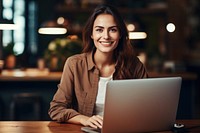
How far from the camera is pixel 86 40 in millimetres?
2852

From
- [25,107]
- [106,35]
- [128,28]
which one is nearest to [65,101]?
[106,35]

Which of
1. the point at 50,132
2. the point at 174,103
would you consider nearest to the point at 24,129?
the point at 50,132

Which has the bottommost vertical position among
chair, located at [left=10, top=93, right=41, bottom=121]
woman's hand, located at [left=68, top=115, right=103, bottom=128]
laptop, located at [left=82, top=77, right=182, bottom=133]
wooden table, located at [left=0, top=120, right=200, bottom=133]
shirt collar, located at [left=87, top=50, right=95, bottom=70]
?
chair, located at [left=10, top=93, right=41, bottom=121]

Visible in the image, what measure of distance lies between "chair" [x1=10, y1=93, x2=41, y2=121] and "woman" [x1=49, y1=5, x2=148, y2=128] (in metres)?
2.15

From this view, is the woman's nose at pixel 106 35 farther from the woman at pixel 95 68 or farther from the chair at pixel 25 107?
the chair at pixel 25 107

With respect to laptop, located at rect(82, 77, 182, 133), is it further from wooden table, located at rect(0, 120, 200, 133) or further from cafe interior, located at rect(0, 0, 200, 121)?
cafe interior, located at rect(0, 0, 200, 121)

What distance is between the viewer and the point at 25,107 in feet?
17.0

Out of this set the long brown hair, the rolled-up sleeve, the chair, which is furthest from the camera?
the chair

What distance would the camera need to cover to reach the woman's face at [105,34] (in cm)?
264

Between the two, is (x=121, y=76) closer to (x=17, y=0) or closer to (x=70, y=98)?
(x=70, y=98)

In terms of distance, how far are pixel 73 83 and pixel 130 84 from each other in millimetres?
685

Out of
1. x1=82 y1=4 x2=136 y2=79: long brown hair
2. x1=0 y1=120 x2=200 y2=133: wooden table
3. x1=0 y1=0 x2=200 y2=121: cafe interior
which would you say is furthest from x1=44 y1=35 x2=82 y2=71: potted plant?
x1=0 y1=120 x2=200 y2=133: wooden table

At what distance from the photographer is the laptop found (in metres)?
2.10

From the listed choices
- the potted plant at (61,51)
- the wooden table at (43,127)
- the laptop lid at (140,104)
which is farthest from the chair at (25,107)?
the laptop lid at (140,104)
